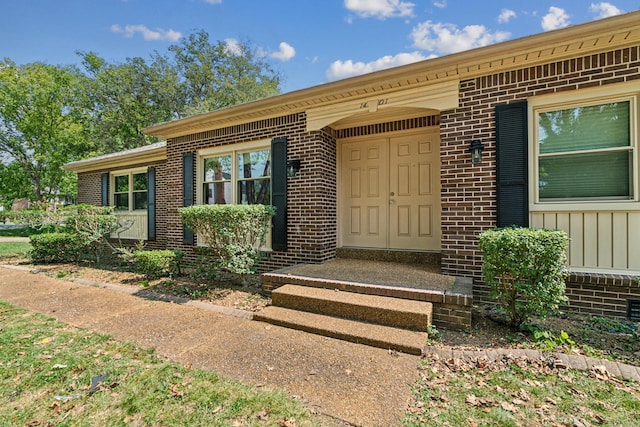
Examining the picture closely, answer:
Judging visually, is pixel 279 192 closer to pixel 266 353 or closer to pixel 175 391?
pixel 266 353

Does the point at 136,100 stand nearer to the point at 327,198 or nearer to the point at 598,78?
the point at 327,198

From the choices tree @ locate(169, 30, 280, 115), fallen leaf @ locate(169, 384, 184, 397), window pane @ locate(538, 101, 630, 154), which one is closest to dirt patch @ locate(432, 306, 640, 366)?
window pane @ locate(538, 101, 630, 154)

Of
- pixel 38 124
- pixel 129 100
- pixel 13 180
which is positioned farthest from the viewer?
pixel 129 100

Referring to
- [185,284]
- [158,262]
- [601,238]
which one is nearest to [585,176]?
[601,238]

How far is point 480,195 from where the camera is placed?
13.4 feet

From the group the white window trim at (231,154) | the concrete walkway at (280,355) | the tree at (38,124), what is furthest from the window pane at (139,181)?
the tree at (38,124)

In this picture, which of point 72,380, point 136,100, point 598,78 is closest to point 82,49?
point 136,100

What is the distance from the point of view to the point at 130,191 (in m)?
9.43

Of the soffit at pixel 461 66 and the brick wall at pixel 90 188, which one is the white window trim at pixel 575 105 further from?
the brick wall at pixel 90 188

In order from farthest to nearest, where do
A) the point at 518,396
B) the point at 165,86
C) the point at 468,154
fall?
the point at 165,86, the point at 468,154, the point at 518,396

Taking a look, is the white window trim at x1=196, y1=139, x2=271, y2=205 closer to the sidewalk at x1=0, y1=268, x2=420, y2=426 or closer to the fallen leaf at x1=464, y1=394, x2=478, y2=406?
the sidewalk at x1=0, y1=268, x2=420, y2=426

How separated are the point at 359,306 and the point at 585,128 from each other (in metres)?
3.55

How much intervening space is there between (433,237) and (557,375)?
3060 mm

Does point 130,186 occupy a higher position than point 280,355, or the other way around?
point 130,186
